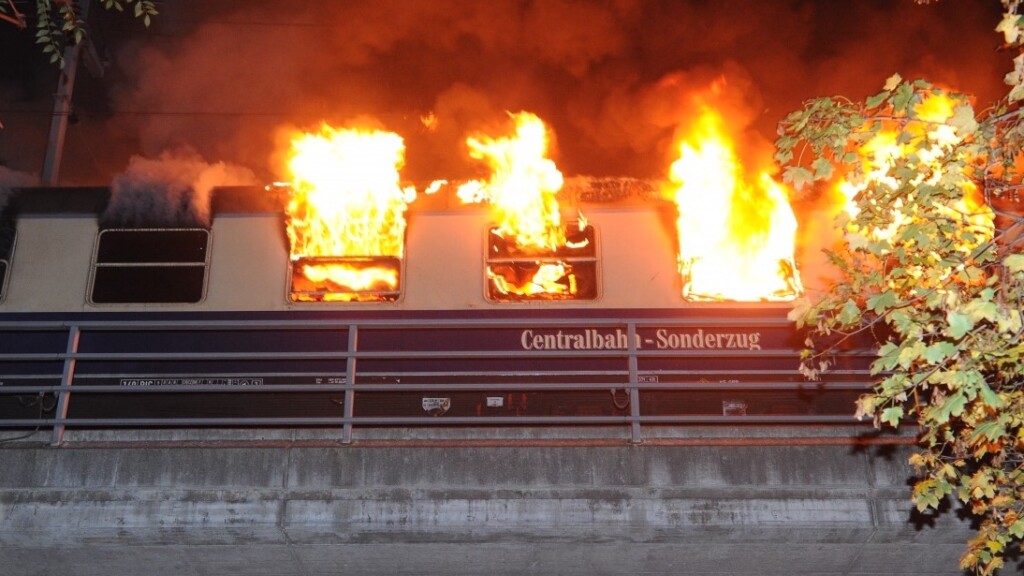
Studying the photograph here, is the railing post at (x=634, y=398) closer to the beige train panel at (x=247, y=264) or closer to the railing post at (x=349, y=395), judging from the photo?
the railing post at (x=349, y=395)

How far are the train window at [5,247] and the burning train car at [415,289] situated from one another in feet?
0.08

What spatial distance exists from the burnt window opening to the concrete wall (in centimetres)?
265

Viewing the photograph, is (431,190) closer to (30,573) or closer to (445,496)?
(445,496)

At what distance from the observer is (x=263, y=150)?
1798cm

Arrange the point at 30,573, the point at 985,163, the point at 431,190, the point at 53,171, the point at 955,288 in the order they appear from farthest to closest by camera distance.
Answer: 1. the point at 53,171
2. the point at 431,190
3. the point at 30,573
4. the point at 985,163
5. the point at 955,288

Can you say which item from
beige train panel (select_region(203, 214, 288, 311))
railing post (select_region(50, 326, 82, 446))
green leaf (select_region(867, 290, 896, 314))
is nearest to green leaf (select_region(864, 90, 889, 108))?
green leaf (select_region(867, 290, 896, 314))

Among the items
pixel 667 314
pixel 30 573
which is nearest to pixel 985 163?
pixel 667 314

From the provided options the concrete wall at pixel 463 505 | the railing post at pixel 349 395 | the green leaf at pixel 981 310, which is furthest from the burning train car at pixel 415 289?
the green leaf at pixel 981 310

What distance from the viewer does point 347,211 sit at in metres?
8.46

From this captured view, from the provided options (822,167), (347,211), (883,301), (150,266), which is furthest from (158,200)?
(883,301)

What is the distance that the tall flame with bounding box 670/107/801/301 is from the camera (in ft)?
26.2

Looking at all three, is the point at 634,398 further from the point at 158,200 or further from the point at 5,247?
the point at 5,247

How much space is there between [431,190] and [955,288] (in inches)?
220

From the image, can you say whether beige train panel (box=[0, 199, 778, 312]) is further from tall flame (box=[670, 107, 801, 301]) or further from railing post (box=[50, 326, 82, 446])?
railing post (box=[50, 326, 82, 446])
